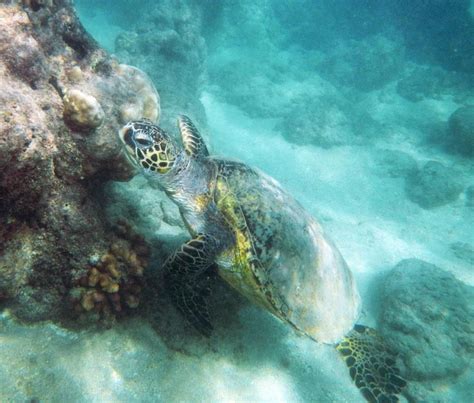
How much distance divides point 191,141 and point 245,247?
170cm

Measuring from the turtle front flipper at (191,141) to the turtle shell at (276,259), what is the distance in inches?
14.1

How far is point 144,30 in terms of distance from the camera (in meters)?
11.4

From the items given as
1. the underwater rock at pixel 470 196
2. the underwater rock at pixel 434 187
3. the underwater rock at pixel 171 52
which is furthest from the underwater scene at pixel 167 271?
the underwater rock at pixel 470 196

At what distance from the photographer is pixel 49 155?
93.3 inches

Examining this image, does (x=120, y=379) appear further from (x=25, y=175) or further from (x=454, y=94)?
(x=454, y=94)

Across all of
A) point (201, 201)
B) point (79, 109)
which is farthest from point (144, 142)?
point (201, 201)

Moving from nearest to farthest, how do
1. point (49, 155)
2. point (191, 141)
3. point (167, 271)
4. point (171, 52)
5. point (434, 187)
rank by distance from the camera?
point (49, 155) < point (167, 271) < point (191, 141) < point (434, 187) < point (171, 52)

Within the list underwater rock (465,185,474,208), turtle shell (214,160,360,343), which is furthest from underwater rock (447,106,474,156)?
turtle shell (214,160,360,343)

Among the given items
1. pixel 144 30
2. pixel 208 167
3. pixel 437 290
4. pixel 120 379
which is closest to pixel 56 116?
pixel 208 167

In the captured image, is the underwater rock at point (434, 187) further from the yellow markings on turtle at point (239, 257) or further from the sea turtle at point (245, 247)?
the yellow markings on turtle at point (239, 257)

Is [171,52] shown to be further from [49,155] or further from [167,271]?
[167,271]

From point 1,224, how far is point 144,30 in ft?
37.4

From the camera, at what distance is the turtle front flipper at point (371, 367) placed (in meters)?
4.02

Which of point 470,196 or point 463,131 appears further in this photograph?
point 463,131
